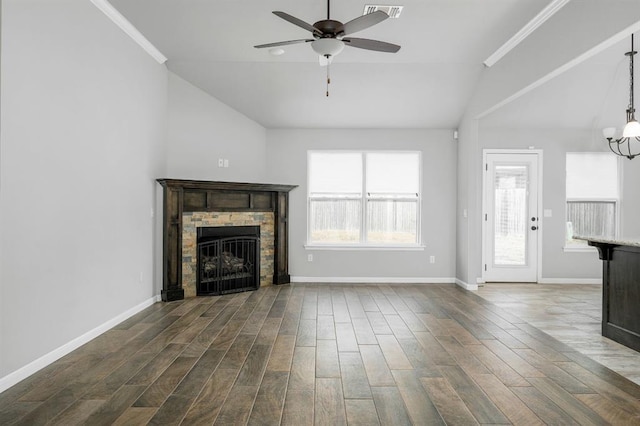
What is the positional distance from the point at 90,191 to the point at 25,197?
0.81m

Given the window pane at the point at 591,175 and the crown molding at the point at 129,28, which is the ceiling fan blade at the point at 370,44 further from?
the window pane at the point at 591,175

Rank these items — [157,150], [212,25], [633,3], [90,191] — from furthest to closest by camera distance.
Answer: [157,150]
[212,25]
[90,191]
[633,3]

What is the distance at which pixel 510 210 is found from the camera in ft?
22.3

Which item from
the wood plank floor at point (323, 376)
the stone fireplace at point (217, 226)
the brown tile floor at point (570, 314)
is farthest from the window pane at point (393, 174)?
the wood plank floor at point (323, 376)

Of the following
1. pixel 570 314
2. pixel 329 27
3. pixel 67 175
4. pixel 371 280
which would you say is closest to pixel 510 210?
pixel 570 314

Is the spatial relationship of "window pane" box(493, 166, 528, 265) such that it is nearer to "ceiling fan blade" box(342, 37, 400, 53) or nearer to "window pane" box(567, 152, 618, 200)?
"window pane" box(567, 152, 618, 200)

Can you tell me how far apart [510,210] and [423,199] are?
1428 millimetres

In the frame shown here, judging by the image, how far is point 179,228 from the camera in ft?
17.7

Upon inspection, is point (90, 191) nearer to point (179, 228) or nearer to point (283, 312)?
point (179, 228)

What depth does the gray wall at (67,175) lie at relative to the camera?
2.82m

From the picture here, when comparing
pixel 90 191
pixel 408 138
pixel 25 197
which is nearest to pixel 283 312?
pixel 90 191

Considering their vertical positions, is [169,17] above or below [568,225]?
above

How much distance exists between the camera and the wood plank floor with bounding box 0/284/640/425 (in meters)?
2.37

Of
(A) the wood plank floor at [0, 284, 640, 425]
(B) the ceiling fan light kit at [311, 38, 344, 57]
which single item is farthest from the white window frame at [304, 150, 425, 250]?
(B) the ceiling fan light kit at [311, 38, 344, 57]
